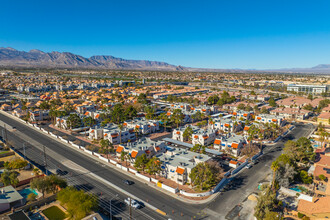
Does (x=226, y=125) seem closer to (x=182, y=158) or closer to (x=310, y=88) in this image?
(x=182, y=158)

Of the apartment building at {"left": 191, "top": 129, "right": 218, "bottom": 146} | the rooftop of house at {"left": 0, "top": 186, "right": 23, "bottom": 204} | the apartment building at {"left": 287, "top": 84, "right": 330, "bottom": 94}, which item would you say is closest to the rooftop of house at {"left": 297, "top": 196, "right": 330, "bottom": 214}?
the apartment building at {"left": 191, "top": 129, "right": 218, "bottom": 146}

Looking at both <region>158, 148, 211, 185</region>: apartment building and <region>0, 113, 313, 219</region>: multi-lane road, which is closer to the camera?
<region>0, 113, 313, 219</region>: multi-lane road

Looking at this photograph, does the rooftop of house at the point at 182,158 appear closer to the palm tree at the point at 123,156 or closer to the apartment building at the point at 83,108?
the palm tree at the point at 123,156

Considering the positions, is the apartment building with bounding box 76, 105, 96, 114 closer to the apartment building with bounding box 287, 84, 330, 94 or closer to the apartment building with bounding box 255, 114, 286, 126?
the apartment building with bounding box 255, 114, 286, 126

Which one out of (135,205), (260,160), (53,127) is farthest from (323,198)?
(53,127)

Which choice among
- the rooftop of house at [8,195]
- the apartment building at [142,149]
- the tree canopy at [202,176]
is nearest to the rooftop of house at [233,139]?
the apartment building at [142,149]
